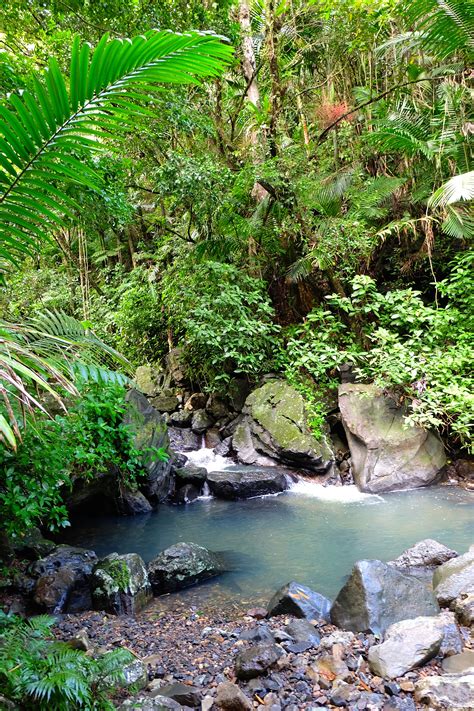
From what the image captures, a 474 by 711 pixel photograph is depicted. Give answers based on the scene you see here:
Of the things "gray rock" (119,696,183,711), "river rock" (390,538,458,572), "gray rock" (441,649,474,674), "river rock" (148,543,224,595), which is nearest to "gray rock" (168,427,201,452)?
"river rock" (148,543,224,595)

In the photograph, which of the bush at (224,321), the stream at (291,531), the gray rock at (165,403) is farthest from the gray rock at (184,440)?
the stream at (291,531)

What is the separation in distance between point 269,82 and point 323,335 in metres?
5.74

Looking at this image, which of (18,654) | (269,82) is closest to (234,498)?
(18,654)

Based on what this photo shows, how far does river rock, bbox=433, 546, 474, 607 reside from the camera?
3.78 m

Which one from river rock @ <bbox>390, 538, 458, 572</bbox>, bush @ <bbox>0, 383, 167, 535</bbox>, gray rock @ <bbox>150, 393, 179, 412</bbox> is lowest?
river rock @ <bbox>390, 538, 458, 572</bbox>

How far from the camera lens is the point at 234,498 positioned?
7414 mm

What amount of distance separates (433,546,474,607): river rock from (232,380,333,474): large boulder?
3792 millimetres

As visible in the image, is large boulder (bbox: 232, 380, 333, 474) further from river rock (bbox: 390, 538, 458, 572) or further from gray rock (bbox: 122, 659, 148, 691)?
gray rock (bbox: 122, 659, 148, 691)

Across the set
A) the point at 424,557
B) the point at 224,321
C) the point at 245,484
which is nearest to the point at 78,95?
the point at 424,557

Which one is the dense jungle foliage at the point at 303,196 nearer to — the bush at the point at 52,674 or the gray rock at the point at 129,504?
the gray rock at the point at 129,504

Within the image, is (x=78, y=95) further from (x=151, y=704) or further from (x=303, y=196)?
(x=303, y=196)

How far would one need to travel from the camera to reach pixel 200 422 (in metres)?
9.54

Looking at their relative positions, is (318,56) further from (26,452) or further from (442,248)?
(26,452)

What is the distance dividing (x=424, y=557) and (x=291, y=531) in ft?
5.75
